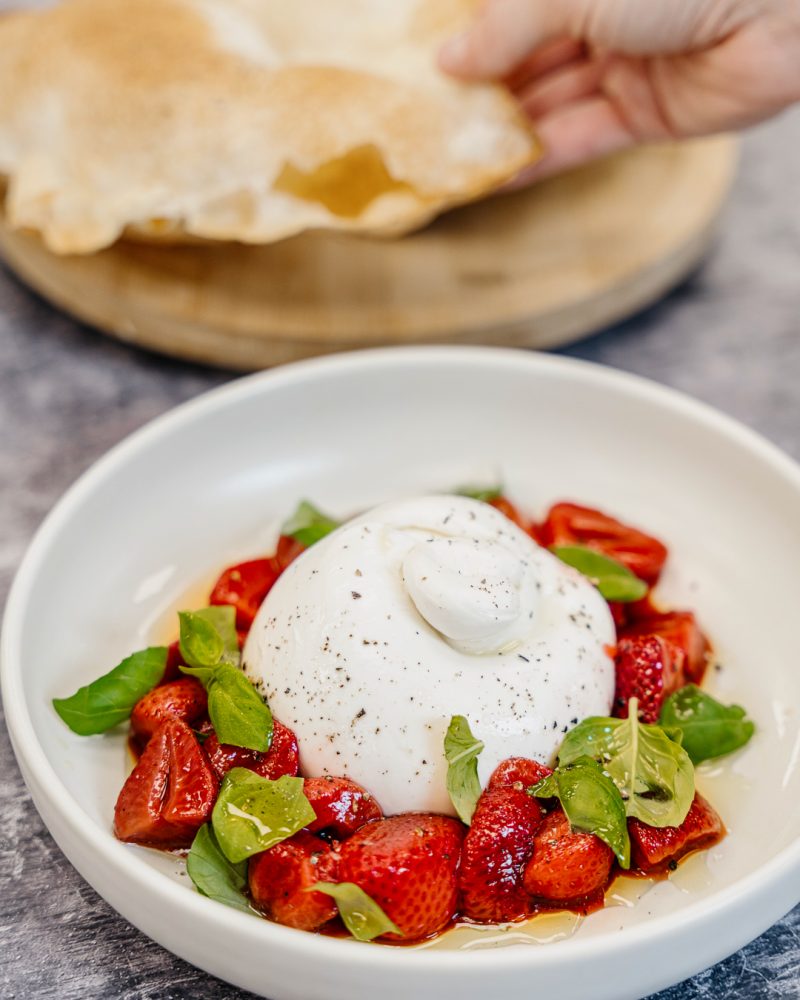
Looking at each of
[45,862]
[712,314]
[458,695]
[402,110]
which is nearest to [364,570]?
[458,695]

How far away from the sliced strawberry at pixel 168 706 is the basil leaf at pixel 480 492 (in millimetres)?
516

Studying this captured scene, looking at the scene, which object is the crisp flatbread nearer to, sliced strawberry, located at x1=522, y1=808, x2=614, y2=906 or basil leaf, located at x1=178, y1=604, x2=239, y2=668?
basil leaf, located at x1=178, y1=604, x2=239, y2=668

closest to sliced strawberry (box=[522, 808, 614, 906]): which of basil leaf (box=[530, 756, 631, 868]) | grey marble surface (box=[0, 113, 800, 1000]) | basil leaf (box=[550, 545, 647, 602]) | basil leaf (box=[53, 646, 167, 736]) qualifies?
basil leaf (box=[530, 756, 631, 868])

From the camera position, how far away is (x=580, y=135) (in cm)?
206

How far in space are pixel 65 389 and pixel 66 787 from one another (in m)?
1.05

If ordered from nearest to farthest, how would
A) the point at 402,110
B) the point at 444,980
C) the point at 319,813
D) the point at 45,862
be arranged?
the point at 444,980
the point at 319,813
the point at 45,862
the point at 402,110

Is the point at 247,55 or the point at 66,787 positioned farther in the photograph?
the point at 247,55

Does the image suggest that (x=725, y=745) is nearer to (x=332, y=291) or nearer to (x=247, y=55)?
(x=332, y=291)

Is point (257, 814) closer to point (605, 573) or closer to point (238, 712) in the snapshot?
point (238, 712)

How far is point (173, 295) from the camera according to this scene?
2.02 metres

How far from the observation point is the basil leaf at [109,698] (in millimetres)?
1287

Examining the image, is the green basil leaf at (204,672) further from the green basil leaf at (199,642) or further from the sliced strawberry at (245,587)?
the sliced strawberry at (245,587)

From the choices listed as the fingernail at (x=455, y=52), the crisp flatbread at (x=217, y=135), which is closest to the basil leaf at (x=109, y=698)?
the crisp flatbread at (x=217, y=135)

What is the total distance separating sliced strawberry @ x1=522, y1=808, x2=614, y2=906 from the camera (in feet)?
3.69
